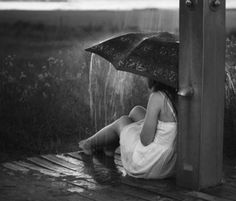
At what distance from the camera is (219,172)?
194 inches

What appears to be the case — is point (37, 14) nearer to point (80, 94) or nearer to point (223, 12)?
point (80, 94)

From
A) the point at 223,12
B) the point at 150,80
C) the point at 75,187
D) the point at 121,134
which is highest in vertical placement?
the point at 223,12

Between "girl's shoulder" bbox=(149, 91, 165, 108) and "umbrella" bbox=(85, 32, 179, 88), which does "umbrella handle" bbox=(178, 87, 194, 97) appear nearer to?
"umbrella" bbox=(85, 32, 179, 88)

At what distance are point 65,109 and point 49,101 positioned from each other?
0.66ft

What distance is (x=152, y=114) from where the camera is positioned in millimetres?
5090

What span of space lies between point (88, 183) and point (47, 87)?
2119 mm

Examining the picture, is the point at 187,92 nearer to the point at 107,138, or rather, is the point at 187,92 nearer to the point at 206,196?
the point at 206,196

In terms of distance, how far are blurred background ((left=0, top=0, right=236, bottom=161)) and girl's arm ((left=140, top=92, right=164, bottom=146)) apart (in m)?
1.70

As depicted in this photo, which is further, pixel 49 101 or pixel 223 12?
pixel 49 101

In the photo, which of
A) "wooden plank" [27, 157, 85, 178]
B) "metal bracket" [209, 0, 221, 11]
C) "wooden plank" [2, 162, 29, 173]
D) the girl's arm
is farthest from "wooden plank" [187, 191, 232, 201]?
"wooden plank" [2, 162, 29, 173]

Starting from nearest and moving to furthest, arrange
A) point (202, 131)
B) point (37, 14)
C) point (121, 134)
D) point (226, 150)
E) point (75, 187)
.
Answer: point (202, 131)
point (75, 187)
point (121, 134)
point (226, 150)
point (37, 14)

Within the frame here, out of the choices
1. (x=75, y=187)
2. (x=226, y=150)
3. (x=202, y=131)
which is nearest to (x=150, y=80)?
(x=202, y=131)

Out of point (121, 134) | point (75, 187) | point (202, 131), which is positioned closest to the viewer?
point (202, 131)

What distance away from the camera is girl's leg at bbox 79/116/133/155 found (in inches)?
225
